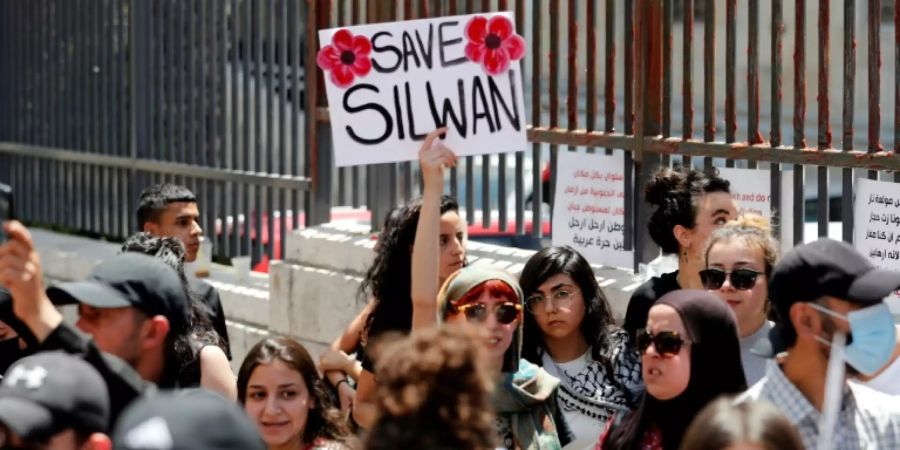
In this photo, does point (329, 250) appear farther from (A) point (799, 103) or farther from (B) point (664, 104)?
(A) point (799, 103)

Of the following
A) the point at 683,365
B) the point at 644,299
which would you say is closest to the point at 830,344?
the point at 683,365

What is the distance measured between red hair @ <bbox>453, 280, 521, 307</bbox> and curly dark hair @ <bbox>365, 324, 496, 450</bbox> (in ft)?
7.00

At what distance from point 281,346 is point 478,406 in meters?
2.30

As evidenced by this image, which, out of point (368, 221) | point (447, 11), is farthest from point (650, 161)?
point (368, 221)

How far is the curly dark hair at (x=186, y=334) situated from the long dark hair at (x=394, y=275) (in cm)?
61

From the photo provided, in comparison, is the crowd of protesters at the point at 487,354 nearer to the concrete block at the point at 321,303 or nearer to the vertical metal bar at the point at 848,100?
the vertical metal bar at the point at 848,100

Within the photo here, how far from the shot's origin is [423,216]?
21.7ft

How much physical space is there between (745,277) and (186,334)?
1.82 meters

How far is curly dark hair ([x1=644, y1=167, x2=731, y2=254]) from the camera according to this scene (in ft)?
23.1

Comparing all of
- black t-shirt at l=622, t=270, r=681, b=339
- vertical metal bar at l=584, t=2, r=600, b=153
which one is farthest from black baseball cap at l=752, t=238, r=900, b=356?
vertical metal bar at l=584, t=2, r=600, b=153

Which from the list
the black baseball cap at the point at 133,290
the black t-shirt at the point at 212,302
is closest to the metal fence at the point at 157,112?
the black t-shirt at the point at 212,302

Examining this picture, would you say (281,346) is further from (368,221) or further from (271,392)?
(368,221)

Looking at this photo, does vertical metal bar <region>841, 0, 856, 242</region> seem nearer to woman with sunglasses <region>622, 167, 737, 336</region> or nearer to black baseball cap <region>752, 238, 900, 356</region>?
woman with sunglasses <region>622, 167, 737, 336</region>

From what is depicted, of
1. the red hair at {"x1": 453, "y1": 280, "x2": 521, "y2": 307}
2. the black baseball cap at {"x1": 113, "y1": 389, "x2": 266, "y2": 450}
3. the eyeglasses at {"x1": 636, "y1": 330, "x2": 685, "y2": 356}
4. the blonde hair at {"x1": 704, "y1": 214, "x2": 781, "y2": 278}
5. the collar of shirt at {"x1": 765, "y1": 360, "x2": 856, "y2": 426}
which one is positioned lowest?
the collar of shirt at {"x1": 765, "y1": 360, "x2": 856, "y2": 426}
